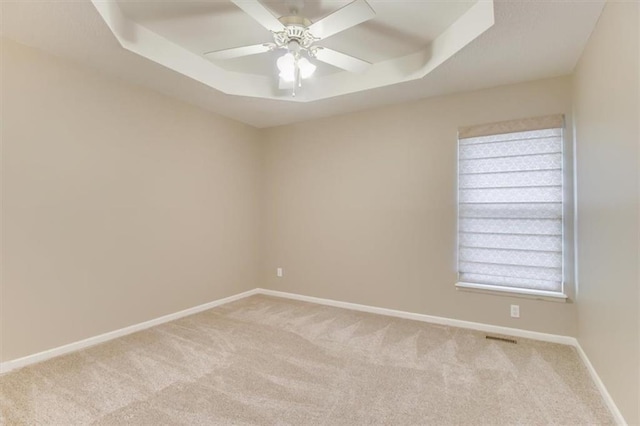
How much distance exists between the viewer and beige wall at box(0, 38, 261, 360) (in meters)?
2.43

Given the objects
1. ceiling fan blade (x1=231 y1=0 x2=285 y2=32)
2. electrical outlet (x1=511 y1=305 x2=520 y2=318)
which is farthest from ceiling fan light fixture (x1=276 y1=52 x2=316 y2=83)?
electrical outlet (x1=511 y1=305 x2=520 y2=318)

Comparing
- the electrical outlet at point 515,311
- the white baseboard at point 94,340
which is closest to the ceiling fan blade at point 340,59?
the electrical outlet at point 515,311

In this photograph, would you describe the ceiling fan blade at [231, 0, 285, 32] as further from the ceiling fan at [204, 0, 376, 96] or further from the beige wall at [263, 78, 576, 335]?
the beige wall at [263, 78, 576, 335]

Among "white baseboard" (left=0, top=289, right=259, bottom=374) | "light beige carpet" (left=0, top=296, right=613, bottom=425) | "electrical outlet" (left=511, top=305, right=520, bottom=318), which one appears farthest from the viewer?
"electrical outlet" (left=511, top=305, right=520, bottom=318)

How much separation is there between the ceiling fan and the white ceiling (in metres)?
0.23

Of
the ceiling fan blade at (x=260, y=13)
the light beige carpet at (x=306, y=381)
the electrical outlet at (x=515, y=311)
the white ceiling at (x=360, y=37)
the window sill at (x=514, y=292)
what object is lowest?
the light beige carpet at (x=306, y=381)

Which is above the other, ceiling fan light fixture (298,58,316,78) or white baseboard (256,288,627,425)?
ceiling fan light fixture (298,58,316,78)

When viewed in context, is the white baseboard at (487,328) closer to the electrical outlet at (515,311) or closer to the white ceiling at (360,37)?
the electrical outlet at (515,311)

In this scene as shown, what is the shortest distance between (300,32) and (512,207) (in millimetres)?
2470

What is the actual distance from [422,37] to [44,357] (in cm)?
403

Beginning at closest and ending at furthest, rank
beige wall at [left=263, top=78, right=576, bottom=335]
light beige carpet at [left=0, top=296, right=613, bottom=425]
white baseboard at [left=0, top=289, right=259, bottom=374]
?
light beige carpet at [left=0, top=296, right=613, bottom=425] < white baseboard at [left=0, top=289, right=259, bottom=374] < beige wall at [left=263, top=78, right=576, bottom=335]

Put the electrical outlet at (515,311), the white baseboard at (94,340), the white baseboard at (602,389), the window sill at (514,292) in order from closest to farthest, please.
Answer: the white baseboard at (602,389), the white baseboard at (94,340), the window sill at (514,292), the electrical outlet at (515,311)

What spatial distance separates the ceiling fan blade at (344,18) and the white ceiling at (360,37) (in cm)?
28

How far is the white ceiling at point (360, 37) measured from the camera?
2088 mm
